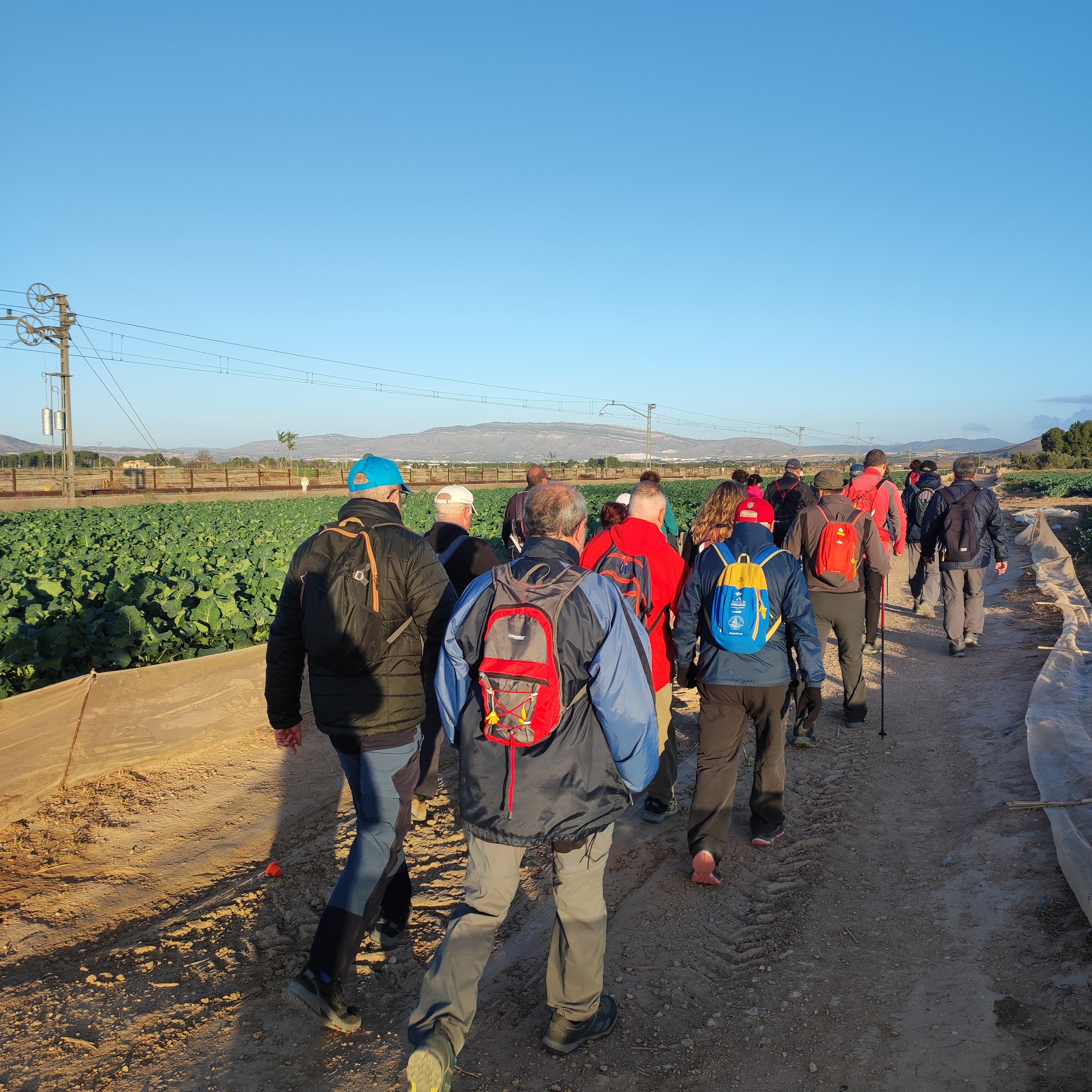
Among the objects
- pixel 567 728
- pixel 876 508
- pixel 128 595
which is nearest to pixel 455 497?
pixel 567 728

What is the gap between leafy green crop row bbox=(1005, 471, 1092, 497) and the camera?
3900cm

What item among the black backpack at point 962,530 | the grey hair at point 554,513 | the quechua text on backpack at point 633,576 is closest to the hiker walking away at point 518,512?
the quechua text on backpack at point 633,576

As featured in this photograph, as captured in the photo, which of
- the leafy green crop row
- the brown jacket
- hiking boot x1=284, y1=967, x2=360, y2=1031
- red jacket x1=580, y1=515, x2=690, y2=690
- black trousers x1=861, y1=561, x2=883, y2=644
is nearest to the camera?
hiking boot x1=284, y1=967, x2=360, y2=1031

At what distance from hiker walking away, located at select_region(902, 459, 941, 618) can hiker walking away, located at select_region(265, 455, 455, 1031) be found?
9102 mm

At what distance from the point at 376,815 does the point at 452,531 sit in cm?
240

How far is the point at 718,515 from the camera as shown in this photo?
15.6 ft

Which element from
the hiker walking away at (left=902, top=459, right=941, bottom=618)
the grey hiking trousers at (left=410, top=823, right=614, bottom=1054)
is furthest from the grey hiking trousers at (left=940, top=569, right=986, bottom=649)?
the grey hiking trousers at (left=410, top=823, right=614, bottom=1054)

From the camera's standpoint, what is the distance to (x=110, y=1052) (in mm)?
3008

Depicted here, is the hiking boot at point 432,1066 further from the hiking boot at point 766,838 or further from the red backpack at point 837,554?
the red backpack at point 837,554

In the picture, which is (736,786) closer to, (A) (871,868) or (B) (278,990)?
(A) (871,868)

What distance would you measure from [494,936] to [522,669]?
3.49ft

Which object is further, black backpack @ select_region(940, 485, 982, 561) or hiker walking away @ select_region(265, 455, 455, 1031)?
black backpack @ select_region(940, 485, 982, 561)

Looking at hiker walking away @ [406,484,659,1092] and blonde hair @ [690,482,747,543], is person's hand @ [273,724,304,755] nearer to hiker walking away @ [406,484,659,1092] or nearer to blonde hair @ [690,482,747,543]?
hiker walking away @ [406,484,659,1092]

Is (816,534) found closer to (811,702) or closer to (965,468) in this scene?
(811,702)
